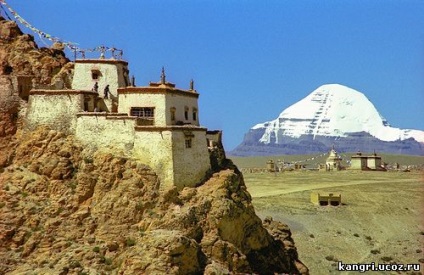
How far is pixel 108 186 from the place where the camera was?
127 ft

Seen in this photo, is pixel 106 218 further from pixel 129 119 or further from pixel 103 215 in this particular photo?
pixel 129 119

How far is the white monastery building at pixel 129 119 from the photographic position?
39.2 meters

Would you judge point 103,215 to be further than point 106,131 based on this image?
No

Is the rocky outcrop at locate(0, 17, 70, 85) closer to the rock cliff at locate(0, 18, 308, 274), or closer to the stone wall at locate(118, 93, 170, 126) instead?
the rock cliff at locate(0, 18, 308, 274)

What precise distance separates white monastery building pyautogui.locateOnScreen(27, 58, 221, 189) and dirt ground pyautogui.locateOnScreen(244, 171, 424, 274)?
52.4 feet

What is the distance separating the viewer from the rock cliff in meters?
35.2

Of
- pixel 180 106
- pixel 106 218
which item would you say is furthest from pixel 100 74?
pixel 106 218

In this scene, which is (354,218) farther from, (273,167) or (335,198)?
(273,167)

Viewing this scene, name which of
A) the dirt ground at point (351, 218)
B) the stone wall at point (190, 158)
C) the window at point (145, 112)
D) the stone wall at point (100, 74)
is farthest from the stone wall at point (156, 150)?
the dirt ground at point (351, 218)

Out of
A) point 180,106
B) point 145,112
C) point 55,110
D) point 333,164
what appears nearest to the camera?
point 55,110

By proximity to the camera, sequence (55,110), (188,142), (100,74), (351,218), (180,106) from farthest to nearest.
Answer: (351,218) → (100,74) → (180,106) → (55,110) → (188,142)

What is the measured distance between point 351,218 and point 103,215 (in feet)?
147

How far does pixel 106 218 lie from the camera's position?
37.4m

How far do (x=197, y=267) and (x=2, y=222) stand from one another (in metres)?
11.1
